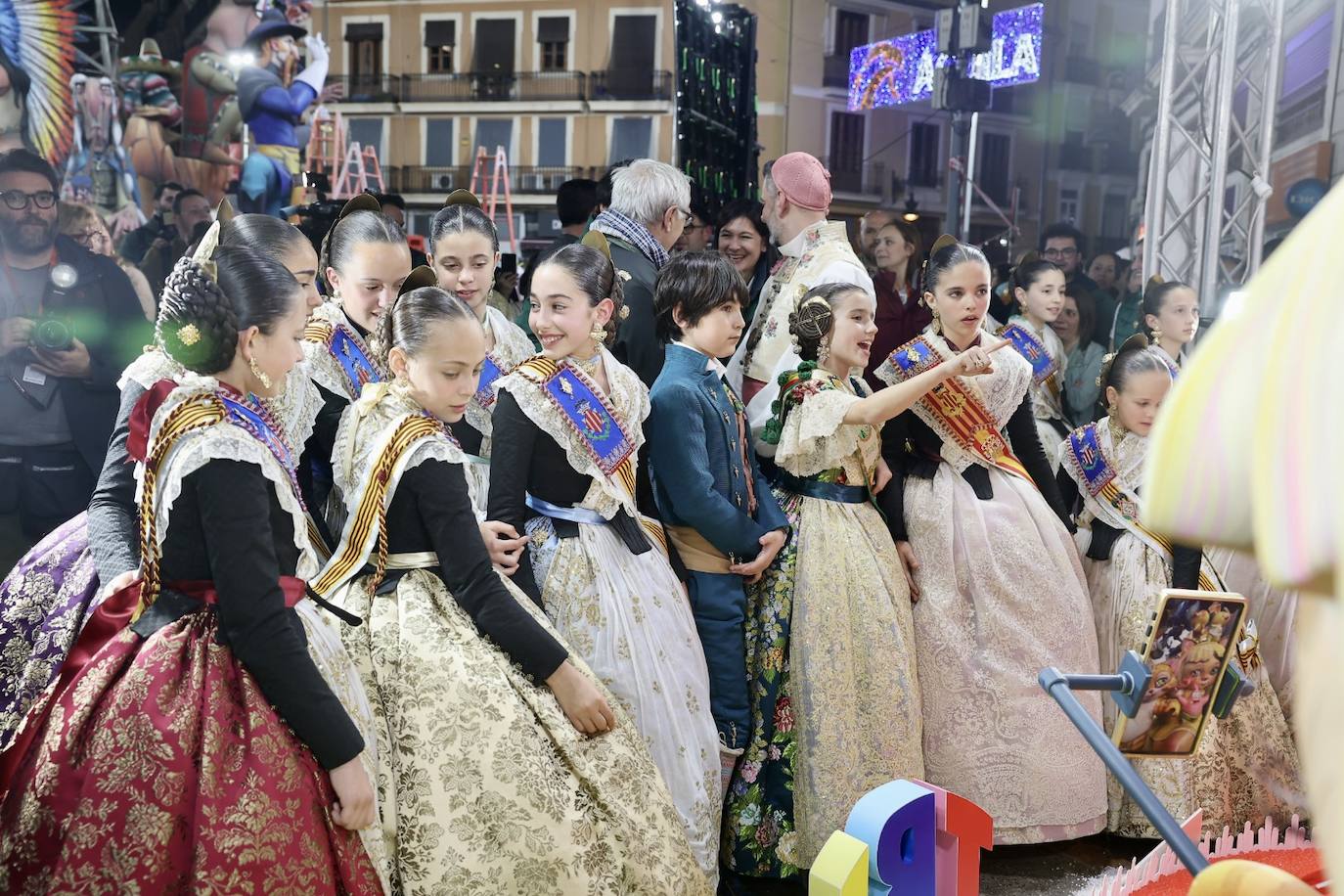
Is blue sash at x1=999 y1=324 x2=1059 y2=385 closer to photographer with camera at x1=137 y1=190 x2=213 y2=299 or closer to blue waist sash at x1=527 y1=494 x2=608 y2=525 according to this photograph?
blue waist sash at x1=527 y1=494 x2=608 y2=525

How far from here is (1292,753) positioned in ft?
11.8

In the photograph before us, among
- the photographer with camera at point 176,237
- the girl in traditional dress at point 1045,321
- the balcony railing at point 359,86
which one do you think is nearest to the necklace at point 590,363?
the girl in traditional dress at point 1045,321

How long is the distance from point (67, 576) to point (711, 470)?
1.42 m

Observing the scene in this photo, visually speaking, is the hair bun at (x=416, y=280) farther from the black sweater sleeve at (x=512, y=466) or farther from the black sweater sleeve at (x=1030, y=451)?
the black sweater sleeve at (x=1030, y=451)

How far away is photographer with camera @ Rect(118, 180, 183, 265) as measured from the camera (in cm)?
454

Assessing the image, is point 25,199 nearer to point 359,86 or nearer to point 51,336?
point 51,336

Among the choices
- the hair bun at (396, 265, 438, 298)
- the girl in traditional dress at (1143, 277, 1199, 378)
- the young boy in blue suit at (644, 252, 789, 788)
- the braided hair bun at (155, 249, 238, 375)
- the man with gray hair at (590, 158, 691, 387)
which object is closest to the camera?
the braided hair bun at (155, 249, 238, 375)

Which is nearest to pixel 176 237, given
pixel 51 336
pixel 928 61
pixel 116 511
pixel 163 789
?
pixel 51 336

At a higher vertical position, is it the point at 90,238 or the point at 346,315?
the point at 90,238

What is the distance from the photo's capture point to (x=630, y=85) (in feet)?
16.6

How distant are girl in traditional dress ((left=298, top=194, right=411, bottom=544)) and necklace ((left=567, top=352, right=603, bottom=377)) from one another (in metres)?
0.42

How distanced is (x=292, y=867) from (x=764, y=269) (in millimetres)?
3174

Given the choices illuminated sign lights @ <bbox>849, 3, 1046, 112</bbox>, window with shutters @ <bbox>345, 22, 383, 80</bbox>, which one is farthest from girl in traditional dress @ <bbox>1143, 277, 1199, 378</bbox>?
window with shutters @ <bbox>345, 22, 383, 80</bbox>

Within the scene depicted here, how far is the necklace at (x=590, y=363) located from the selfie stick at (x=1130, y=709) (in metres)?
1.58
